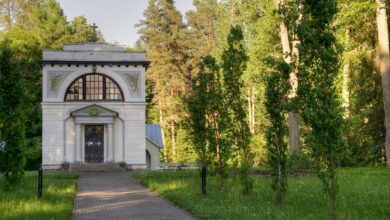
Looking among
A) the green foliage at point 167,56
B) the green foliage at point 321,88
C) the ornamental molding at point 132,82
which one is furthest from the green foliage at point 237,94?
the green foliage at point 167,56

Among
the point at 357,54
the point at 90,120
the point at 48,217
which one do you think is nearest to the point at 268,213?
the point at 48,217

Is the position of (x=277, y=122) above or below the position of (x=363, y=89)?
below

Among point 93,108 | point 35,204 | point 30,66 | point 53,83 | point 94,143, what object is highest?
point 30,66

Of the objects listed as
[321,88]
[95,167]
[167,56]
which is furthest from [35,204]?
[167,56]

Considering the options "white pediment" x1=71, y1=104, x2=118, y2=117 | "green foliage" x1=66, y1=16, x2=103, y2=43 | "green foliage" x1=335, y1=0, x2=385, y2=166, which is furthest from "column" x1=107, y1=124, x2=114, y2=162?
"green foliage" x1=66, y1=16, x2=103, y2=43

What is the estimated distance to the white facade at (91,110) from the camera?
3516cm

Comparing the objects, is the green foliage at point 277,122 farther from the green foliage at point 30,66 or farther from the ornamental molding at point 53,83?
the green foliage at point 30,66

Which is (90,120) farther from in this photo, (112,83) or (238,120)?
(238,120)

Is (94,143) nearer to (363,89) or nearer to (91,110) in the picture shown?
(91,110)

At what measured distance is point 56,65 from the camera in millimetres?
35562

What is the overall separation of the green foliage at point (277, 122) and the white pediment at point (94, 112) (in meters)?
21.8

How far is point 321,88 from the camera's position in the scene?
35.2 feet

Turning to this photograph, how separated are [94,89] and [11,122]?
17.4 m

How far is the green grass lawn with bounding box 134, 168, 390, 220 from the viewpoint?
12148 mm
